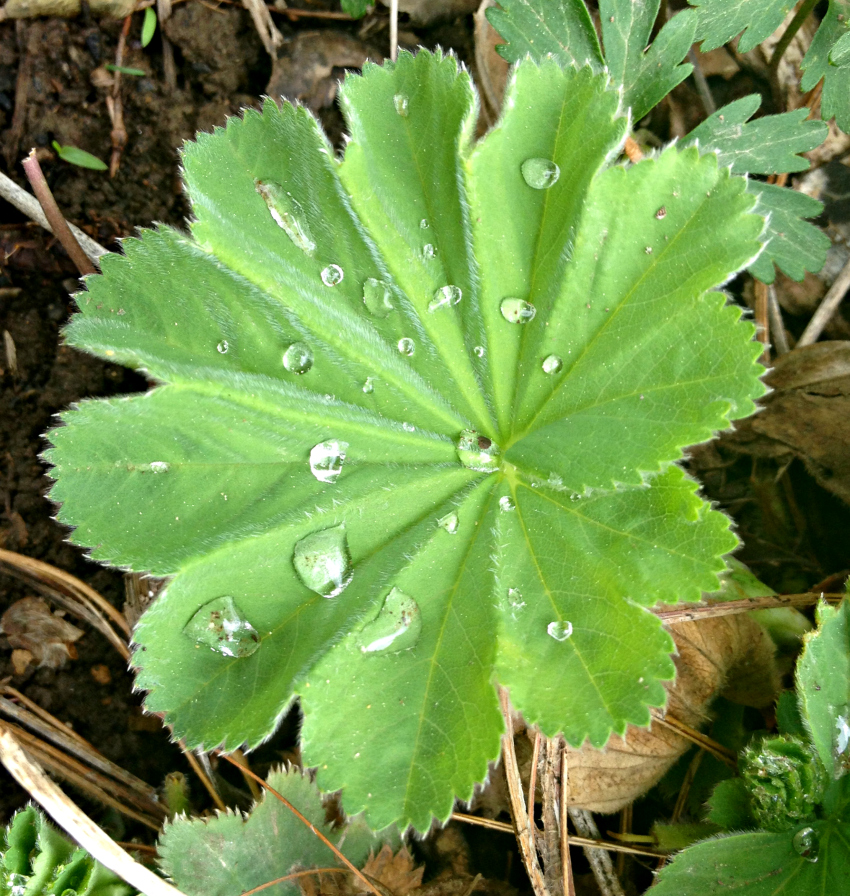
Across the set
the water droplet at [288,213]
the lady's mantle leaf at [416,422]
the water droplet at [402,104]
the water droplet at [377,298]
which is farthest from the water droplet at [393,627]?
the water droplet at [402,104]

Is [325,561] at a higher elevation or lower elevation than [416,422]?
lower

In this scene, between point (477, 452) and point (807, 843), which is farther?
point (477, 452)

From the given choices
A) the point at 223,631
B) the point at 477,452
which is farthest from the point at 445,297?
the point at 223,631

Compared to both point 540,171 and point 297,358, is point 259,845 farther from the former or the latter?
point 540,171

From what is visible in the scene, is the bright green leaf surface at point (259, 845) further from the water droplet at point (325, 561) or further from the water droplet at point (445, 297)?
the water droplet at point (445, 297)

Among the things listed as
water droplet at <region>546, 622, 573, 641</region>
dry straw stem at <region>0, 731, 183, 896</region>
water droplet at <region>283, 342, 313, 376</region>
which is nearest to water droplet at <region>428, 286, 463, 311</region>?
water droplet at <region>283, 342, 313, 376</region>

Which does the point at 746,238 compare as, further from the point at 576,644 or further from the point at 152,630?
the point at 152,630

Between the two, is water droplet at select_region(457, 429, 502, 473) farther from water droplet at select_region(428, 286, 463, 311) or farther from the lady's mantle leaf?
water droplet at select_region(428, 286, 463, 311)
